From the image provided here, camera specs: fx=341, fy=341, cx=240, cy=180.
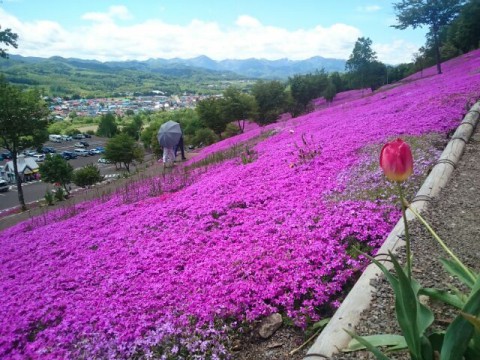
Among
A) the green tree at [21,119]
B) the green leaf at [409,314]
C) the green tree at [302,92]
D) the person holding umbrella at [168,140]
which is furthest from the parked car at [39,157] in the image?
the green leaf at [409,314]

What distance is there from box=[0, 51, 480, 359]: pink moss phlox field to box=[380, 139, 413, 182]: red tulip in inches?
110

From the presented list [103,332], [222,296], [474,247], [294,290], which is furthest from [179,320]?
[474,247]

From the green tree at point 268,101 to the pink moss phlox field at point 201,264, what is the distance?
4355cm

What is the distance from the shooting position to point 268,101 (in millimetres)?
54344

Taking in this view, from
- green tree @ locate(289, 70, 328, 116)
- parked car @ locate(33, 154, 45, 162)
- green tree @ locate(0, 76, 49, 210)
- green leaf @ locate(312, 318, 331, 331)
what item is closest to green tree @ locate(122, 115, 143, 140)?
parked car @ locate(33, 154, 45, 162)

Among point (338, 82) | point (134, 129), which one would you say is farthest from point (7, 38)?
point (134, 129)

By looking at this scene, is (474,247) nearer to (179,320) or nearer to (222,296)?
(222,296)

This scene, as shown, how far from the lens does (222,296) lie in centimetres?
518

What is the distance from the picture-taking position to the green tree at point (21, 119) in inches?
1206

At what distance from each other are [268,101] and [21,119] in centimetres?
3435

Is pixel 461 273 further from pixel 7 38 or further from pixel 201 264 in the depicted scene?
pixel 7 38

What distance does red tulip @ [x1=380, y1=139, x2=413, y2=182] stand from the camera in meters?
2.28

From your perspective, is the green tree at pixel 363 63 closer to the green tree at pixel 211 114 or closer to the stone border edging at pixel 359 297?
the green tree at pixel 211 114

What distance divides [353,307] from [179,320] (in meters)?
2.45
